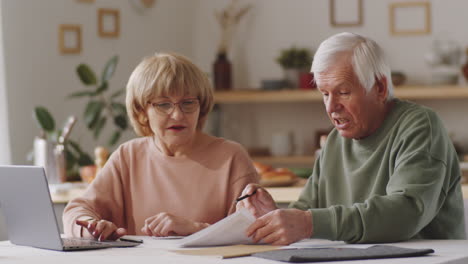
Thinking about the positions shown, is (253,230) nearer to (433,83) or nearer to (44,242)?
(44,242)

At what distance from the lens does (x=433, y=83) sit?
19.1 feet

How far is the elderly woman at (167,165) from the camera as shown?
7.68 ft

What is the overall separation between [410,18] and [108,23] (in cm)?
205

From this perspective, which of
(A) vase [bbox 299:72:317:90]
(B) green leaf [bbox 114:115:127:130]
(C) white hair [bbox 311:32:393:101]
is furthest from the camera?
(A) vase [bbox 299:72:317:90]

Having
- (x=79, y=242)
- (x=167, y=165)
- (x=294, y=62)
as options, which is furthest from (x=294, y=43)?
(x=79, y=242)

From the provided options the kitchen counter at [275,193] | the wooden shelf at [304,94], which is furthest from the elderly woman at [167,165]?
the wooden shelf at [304,94]

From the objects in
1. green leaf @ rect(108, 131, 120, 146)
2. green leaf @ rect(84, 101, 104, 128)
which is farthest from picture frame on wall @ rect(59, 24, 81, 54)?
green leaf @ rect(108, 131, 120, 146)

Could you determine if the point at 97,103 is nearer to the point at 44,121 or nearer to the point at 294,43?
the point at 44,121

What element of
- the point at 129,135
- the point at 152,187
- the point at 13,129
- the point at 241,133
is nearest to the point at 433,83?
the point at 241,133

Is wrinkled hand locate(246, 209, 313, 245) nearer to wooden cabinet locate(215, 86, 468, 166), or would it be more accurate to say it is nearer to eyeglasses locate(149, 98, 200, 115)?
eyeglasses locate(149, 98, 200, 115)

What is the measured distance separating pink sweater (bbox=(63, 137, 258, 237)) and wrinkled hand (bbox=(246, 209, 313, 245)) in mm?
480

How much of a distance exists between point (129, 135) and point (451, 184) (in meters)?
4.01

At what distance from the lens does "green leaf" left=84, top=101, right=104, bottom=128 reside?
16.8 ft

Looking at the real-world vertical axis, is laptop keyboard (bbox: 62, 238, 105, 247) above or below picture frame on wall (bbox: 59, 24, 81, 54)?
below
